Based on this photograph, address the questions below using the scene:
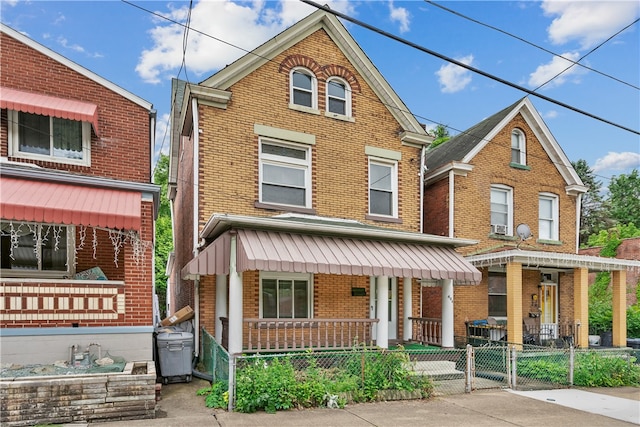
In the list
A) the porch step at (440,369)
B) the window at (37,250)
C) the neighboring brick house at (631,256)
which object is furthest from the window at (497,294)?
the window at (37,250)

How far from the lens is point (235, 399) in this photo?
7.67m

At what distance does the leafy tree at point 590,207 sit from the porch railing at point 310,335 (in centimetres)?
4530

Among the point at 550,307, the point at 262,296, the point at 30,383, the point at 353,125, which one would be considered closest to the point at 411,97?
the point at 353,125

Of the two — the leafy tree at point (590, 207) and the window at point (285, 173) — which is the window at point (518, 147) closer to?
the window at point (285, 173)

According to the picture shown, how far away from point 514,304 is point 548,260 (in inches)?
69.6

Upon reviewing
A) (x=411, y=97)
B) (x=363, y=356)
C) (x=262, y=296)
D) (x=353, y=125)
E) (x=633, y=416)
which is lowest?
(x=633, y=416)

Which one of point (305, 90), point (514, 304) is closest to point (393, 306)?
point (514, 304)

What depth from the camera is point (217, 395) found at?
318 inches

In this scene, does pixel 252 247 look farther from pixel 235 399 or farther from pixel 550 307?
pixel 550 307

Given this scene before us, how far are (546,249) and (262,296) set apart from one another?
35.5 ft

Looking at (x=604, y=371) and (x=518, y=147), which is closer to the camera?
(x=604, y=371)

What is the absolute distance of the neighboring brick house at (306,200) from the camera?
32.3 ft

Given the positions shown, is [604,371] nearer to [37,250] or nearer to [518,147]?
[518,147]

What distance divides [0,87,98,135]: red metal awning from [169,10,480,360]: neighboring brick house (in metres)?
2.68
